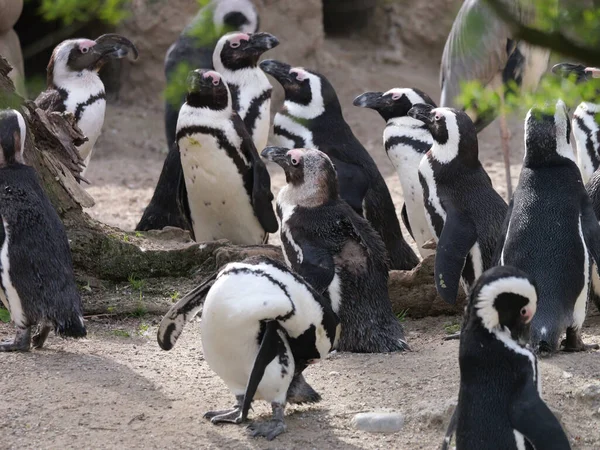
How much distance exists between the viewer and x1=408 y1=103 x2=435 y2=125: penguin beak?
207 inches

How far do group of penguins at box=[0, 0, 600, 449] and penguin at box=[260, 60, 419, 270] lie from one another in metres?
0.01

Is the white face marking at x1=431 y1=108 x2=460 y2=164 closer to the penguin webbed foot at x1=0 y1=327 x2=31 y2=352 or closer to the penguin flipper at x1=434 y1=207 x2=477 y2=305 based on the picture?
the penguin flipper at x1=434 y1=207 x2=477 y2=305

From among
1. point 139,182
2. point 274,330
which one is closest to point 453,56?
A: point 139,182

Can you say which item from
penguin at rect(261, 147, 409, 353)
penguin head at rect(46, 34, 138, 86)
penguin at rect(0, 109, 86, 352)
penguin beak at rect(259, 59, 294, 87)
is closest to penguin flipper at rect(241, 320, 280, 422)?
penguin at rect(261, 147, 409, 353)

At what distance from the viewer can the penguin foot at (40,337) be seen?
4314 millimetres

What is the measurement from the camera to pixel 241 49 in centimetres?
704

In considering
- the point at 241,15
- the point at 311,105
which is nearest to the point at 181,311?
the point at 311,105

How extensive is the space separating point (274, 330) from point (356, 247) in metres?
1.13

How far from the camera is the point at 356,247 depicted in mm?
4590

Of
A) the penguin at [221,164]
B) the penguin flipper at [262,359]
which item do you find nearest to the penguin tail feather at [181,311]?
the penguin flipper at [262,359]

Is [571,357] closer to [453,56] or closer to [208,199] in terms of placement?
[208,199]

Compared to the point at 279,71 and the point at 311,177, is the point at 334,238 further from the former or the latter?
the point at 279,71

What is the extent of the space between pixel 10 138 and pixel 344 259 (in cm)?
153

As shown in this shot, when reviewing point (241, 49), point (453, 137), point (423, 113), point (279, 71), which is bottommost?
point (453, 137)
